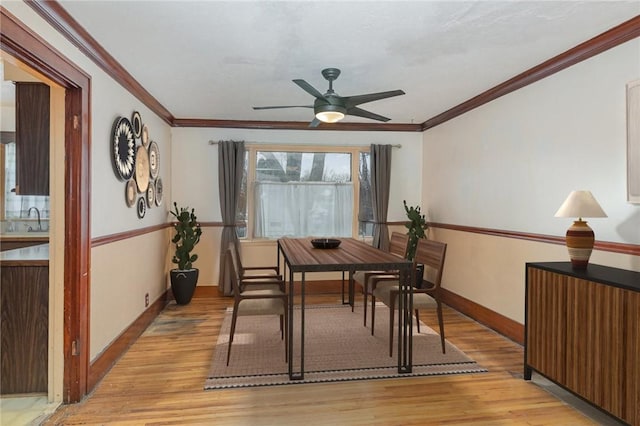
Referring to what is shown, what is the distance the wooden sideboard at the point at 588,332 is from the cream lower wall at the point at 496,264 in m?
0.47

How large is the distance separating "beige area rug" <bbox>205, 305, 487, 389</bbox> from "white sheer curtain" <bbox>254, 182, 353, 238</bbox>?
1553mm

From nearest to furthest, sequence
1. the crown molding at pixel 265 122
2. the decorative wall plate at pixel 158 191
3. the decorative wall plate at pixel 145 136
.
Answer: the crown molding at pixel 265 122 → the decorative wall plate at pixel 145 136 → the decorative wall plate at pixel 158 191

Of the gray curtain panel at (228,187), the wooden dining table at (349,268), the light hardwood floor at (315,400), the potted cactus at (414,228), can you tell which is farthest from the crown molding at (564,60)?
the gray curtain panel at (228,187)

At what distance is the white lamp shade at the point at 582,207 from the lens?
2.39 metres

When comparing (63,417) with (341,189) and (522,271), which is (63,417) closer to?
(522,271)

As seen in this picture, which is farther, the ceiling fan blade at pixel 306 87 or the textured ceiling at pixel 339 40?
the ceiling fan blade at pixel 306 87

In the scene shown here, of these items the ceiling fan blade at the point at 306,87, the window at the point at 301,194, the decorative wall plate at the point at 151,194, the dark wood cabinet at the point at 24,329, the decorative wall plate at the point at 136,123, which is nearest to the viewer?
the dark wood cabinet at the point at 24,329

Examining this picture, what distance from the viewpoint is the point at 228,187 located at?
201 inches

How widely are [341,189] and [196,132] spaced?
2158 mm

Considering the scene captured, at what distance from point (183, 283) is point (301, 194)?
1.95 meters

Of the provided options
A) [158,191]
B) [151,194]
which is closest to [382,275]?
[151,194]

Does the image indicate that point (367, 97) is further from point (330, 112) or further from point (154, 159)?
point (154, 159)

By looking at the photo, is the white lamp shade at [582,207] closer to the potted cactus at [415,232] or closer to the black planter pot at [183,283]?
the potted cactus at [415,232]

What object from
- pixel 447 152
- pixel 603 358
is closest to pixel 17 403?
pixel 603 358
